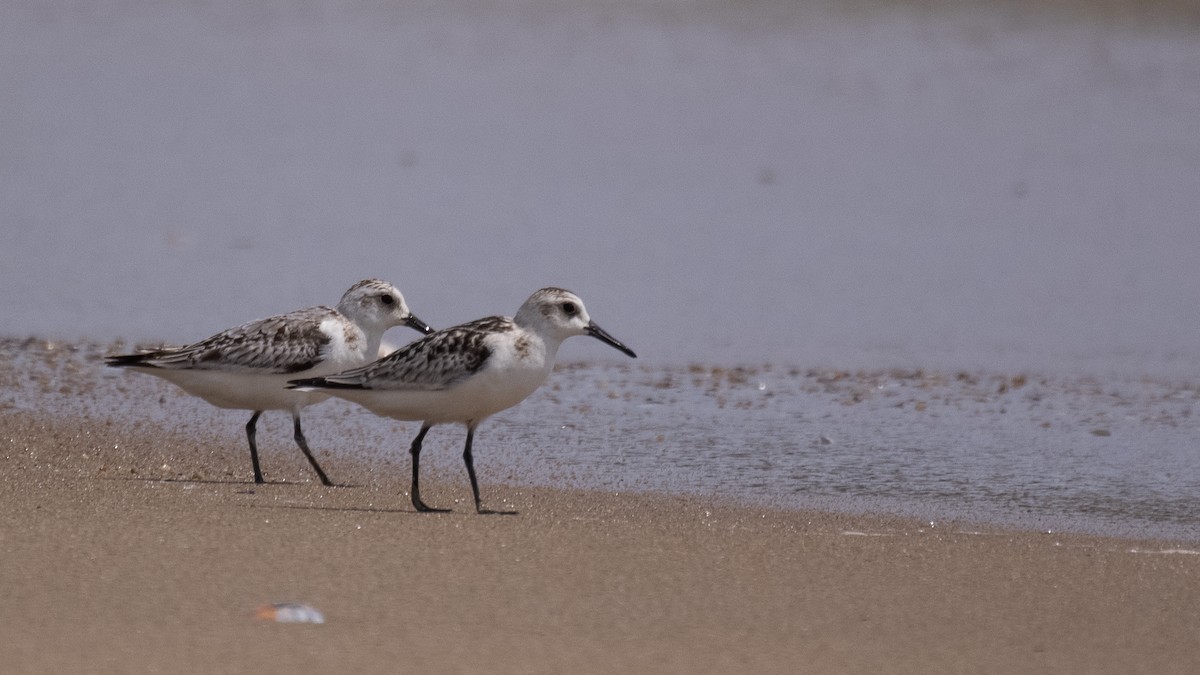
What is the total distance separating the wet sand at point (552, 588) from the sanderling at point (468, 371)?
373 mm

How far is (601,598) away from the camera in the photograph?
5.35 metres

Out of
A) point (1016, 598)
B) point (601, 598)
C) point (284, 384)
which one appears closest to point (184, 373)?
point (284, 384)

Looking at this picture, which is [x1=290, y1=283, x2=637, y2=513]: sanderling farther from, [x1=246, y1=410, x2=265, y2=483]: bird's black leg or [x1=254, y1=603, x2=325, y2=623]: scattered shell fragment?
[x1=254, y1=603, x2=325, y2=623]: scattered shell fragment

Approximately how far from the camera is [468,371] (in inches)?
264

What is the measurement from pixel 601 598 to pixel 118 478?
258 centimetres

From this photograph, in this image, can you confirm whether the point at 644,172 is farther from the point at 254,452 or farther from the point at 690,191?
the point at 254,452

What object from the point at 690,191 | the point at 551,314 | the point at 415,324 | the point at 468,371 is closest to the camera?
the point at 468,371

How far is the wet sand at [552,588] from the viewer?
15.7 ft

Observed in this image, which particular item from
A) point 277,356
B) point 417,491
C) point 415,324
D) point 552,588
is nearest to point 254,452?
point 277,356

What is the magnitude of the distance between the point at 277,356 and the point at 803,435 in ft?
8.11

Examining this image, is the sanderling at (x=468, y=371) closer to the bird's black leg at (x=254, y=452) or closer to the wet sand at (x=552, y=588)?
the wet sand at (x=552, y=588)

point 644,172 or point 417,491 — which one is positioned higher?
point 644,172

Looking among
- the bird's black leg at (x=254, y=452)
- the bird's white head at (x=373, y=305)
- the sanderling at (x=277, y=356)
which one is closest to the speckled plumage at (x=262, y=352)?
the sanderling at (x=277, y=356)

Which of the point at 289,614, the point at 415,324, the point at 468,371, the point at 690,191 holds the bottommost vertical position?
the point at 289,614
